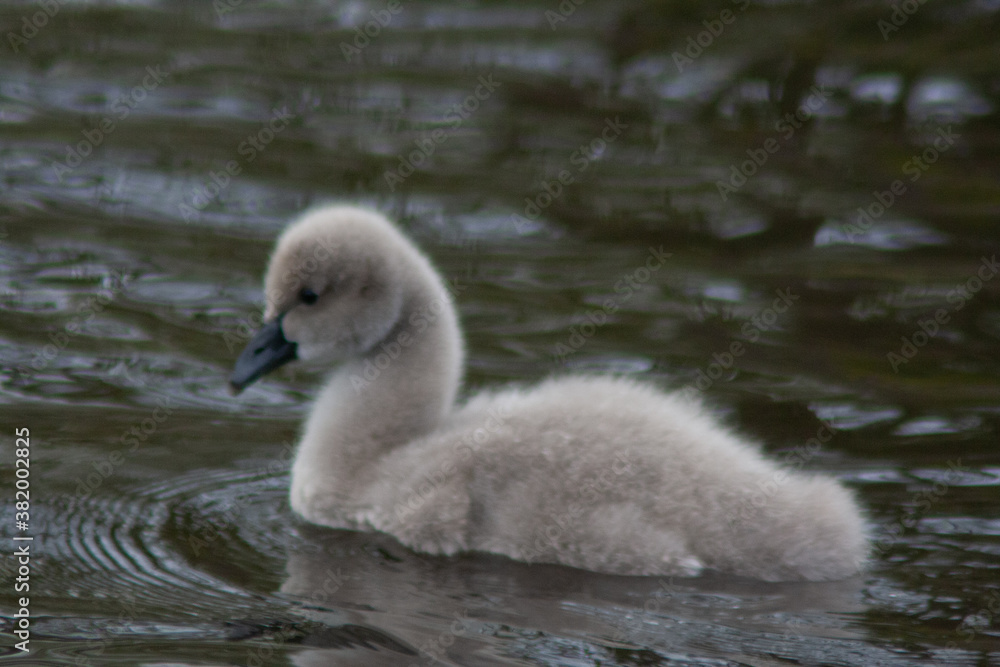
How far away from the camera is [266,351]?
5992 millimetres

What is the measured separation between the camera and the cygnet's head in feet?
19.3

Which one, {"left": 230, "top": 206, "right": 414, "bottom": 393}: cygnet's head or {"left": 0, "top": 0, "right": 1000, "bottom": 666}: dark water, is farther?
{"left": 230, "top": 206, "right": 414, "bottom": 393}: cygnet's head

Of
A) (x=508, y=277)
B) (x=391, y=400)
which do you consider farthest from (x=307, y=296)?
(x=508, y=277)

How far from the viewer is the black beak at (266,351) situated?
595cm

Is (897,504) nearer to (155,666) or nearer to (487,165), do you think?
(155,666)

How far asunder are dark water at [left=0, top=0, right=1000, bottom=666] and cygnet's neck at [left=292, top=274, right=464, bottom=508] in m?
0.23

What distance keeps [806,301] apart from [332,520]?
306 centimetres

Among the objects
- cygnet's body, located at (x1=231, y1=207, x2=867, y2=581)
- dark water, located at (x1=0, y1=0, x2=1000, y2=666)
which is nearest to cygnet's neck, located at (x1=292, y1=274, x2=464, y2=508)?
cygnet's body, located at (x1=231, y1=207, x2=867, y2=581)

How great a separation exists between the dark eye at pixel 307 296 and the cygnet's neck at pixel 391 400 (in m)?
0.31

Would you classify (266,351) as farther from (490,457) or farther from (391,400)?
(490,457)

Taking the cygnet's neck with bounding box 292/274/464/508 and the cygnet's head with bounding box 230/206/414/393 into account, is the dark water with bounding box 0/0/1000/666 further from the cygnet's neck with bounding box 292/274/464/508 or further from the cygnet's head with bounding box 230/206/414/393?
the cygnet's head with bounding box 230/206/414/393

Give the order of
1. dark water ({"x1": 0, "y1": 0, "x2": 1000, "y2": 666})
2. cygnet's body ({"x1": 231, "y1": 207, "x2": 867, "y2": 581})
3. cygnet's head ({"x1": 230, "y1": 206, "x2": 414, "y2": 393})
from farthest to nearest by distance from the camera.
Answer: cygnet's head ({"x1": 230, "y1": 206, "x2": 414, "y2": 393}), cygnet's body ({"x1": 231, "y1": 207, "x2": 867, "y2": 581}), dark water ({"x1": 0, "y1": 0, "x2": 1000, "y2": 666})

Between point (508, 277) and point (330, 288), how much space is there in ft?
8.15

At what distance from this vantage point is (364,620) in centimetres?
506
